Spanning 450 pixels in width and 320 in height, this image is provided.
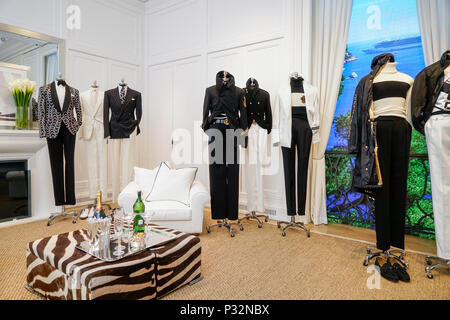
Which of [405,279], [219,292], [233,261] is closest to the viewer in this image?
[219,292]

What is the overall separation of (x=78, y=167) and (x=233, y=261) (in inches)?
124

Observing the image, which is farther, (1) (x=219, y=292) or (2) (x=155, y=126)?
(2) (x=155, y=126)

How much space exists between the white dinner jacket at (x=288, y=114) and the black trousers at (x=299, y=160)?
0.19 ft

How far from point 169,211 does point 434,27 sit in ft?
10.3

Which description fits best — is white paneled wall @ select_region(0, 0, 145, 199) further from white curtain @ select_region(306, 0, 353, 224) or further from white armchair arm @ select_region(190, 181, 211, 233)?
white curtain @ select_region(306, 0, 353, 224)

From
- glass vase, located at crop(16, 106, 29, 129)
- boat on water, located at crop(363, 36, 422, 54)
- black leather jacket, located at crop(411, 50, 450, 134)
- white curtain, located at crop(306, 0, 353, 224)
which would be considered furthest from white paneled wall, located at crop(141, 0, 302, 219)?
glass vase, located at crop(16, 106, 29, 129)

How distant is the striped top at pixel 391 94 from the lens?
2350 millimetres

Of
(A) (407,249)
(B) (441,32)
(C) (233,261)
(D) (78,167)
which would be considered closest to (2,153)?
(D) (78,167)

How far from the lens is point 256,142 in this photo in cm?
377

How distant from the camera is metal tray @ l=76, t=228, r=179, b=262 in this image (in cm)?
174

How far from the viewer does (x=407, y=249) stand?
9.39 feet

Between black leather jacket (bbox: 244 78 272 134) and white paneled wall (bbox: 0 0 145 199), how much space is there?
7.33 ft

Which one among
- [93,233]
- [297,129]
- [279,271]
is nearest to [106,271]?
[93,233]

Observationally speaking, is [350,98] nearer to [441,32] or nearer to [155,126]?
[441,32]
